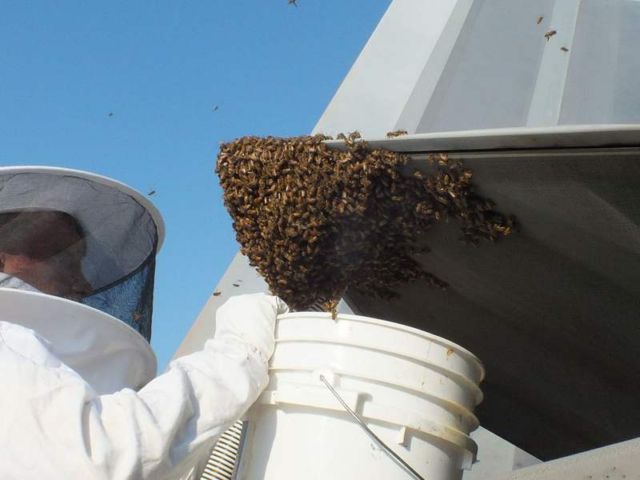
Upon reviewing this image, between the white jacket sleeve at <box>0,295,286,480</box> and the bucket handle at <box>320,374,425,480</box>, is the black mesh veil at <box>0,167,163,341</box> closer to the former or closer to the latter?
the white jacket sleeve at <box>0,295,286,480</box>

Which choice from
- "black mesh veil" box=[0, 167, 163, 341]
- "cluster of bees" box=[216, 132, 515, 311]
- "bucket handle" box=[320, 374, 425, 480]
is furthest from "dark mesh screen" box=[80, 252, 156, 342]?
"bucket handle" box=[320, 374, 425, 480]

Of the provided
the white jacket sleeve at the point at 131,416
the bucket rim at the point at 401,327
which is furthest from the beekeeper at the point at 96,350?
the bucket rim at the point at 401,327

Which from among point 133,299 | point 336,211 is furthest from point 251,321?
point 133,299

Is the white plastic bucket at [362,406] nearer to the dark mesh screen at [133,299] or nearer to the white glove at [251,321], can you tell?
the white glove at [251,321]

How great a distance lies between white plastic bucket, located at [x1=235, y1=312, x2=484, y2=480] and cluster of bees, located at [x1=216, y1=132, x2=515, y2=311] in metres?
0.20

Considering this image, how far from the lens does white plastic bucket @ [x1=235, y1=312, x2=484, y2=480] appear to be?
151 cm

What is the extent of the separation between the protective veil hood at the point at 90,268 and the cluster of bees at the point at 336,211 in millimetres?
312

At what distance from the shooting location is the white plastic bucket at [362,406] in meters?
1.51

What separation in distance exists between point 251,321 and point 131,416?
42 centimetres

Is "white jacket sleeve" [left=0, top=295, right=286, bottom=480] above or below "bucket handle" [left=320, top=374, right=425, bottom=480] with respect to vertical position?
below

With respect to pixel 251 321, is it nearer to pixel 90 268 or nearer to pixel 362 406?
pixel 362 406

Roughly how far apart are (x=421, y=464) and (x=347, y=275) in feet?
2.06

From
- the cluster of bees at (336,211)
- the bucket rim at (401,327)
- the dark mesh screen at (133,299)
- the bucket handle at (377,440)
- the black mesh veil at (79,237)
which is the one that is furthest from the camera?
the dark mesh screen at (133,299)

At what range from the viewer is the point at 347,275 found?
204 centimetres
